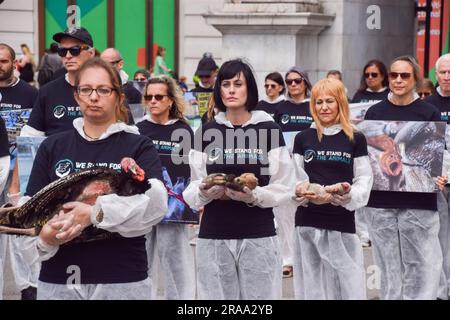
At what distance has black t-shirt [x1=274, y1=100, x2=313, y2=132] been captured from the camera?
1245 centimetres

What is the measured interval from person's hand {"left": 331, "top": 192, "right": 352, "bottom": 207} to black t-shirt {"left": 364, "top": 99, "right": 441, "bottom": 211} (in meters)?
1.18

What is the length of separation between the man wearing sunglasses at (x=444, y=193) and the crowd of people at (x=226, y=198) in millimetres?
12

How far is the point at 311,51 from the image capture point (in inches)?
688

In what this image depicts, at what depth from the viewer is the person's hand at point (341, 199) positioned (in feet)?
25.7

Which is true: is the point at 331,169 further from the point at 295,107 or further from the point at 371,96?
the point at 371,96

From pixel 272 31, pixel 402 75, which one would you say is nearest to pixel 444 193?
pixel 402 75

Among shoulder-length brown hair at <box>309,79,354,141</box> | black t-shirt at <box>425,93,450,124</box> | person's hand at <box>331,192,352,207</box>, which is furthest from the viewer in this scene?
black t-shirt at <box>425,93,450,124</box>

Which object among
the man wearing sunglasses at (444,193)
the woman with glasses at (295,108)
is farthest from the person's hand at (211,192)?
the woman with glasses at (295,108)

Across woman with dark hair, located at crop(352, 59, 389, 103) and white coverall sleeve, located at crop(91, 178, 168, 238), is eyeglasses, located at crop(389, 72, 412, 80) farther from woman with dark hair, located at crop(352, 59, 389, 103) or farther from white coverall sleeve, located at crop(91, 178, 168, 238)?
white coverall sleeve, located at crop(91, 178, 168, 238)

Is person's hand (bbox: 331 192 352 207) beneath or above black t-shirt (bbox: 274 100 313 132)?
beneath

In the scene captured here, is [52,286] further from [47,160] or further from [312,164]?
[312,164]

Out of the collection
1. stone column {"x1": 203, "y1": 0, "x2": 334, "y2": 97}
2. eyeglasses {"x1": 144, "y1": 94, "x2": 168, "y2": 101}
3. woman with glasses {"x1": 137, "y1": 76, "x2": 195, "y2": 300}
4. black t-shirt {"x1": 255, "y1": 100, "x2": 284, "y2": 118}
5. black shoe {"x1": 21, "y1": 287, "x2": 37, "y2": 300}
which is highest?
stone column {"x1": 203, "y1": 0, "x2": 334, "y2": 97}

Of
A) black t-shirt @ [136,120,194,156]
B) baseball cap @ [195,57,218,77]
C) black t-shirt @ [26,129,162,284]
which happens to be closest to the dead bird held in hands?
→ black t-shirt @ [26,129,162,284]

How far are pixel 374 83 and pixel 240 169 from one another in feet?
19.9
